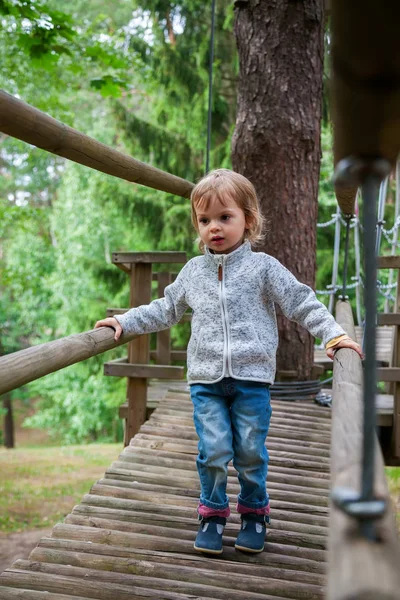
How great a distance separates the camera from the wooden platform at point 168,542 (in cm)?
180

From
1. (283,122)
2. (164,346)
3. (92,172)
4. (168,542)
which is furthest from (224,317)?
(92,172)

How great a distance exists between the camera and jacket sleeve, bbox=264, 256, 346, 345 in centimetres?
197

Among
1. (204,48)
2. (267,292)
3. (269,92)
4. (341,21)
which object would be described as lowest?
(267,292)

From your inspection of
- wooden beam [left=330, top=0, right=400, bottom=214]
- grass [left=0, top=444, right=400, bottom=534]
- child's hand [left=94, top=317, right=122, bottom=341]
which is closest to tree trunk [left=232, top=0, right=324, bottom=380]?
child's hand [left=94, top=317, right=122, bottom=341]

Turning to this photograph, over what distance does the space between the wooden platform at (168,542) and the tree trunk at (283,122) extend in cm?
120

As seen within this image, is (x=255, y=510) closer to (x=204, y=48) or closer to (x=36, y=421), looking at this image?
(x=204, y=48)

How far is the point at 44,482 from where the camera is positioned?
34.2ft

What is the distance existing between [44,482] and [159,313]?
8.97m

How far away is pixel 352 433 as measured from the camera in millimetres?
1081

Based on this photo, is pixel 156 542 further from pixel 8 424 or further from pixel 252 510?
pixel 8 424

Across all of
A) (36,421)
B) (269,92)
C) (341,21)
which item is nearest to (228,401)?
(341,21)

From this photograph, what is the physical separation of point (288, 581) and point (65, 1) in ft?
61.2

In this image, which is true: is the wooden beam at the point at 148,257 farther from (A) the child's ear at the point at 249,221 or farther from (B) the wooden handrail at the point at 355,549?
(B) the wooden handrail at the point at 355,549

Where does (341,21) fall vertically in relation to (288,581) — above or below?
above
